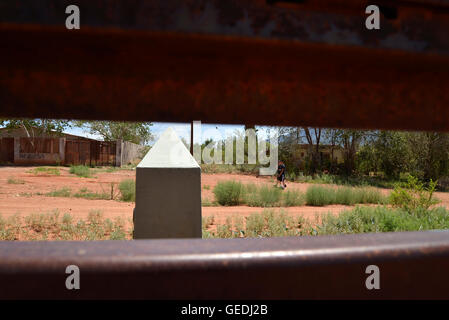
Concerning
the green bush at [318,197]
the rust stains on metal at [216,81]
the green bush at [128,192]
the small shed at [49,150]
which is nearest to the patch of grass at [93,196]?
the green bush at [128,192]

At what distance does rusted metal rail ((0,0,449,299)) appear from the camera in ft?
2.63

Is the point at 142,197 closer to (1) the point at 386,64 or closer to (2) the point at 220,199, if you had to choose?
(1) the point at 386,64

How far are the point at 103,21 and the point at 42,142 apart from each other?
1129 inches

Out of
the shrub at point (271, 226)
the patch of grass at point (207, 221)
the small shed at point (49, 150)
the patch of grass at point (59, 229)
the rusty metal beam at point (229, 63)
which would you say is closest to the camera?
the rusty metal beam at point (229, 63)

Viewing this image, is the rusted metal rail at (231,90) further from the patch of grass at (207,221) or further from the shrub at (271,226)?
the patch of grass at (207,221)

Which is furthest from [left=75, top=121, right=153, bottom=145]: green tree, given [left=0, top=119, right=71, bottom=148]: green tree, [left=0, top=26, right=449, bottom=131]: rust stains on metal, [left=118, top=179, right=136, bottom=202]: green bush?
[left=0, top=26, right=449, bottom=131]: rust stains on metal

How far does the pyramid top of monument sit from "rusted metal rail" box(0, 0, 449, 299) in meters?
3.84

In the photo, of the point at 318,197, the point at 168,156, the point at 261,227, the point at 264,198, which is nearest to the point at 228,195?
the point at 264,198

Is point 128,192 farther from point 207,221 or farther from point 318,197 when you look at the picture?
point 318,197

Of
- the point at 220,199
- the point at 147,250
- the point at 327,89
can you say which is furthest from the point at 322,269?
the point at 220,199

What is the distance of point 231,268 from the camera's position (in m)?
0.83

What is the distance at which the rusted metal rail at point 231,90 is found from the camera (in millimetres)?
802

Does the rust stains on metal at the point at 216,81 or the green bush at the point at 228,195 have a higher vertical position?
the rust stains on metal at the point at 216,81

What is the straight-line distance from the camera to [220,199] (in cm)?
1190
